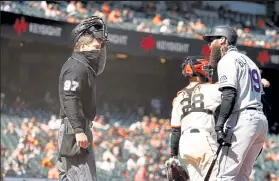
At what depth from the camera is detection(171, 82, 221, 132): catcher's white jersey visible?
5.70 m

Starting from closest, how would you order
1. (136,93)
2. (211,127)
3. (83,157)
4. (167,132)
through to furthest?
(83,157), (211,127), (167,132), (136,93)

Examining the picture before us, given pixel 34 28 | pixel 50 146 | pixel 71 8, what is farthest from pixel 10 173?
pixel 71 8

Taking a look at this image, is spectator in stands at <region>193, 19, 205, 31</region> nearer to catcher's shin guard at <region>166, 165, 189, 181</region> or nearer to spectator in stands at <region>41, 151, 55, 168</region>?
spectator in stands at <region>41, 151, 55, 168</region>

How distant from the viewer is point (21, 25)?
1822 centimetres

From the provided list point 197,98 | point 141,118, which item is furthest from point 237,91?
point 141,118

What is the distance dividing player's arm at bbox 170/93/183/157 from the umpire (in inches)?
A: 47.7

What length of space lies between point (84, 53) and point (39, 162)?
9.90m

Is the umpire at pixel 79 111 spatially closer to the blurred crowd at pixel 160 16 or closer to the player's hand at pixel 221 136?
the player's hand at pixel 221 136

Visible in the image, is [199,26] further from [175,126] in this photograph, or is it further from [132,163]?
[175,126]

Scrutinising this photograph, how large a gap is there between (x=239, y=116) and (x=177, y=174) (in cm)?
140

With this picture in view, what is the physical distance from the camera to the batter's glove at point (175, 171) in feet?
19.9

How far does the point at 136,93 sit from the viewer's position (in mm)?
23422

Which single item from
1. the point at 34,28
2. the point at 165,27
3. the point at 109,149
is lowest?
the point at 109,149

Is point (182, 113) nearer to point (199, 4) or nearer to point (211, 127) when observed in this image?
point (211, 127)
